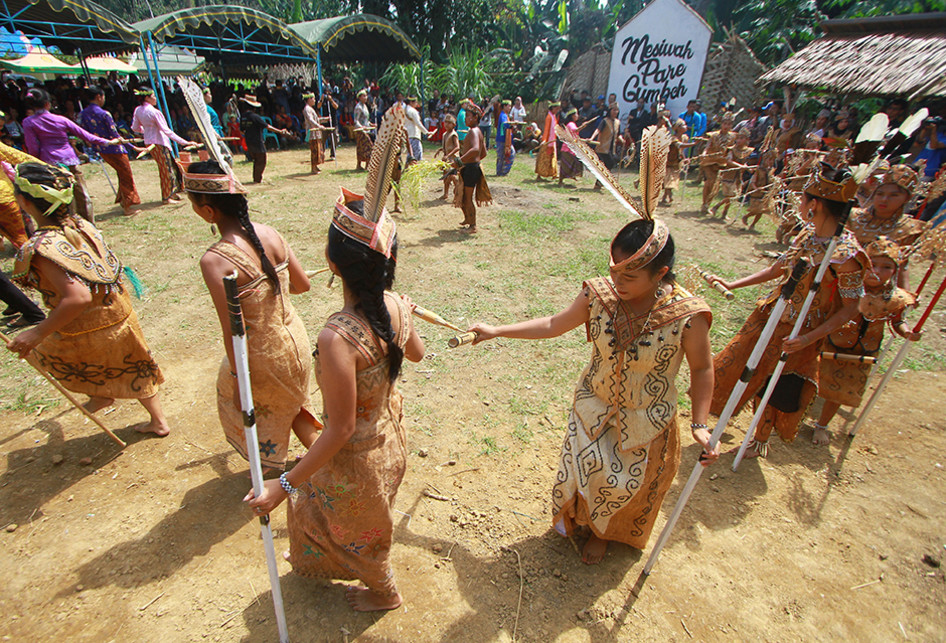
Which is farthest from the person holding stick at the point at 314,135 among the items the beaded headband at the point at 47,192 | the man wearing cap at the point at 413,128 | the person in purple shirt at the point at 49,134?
the beaded headband at the point at 47,192

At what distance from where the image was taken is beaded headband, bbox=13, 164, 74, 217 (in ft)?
8.98

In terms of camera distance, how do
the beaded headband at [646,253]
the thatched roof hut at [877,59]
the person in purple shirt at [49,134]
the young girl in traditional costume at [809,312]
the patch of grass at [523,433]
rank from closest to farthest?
the beaded headband at [646,253], the young girl in traditional costume at [809,312], the patch of grass at [523,433], the person in purple shirt at [49,134], the thatched roof hut at [877,59]

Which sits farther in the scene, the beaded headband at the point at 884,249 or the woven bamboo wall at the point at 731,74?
the woven bamboo wall at the point at 731,74

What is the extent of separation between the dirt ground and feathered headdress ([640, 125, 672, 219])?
592 millimetres

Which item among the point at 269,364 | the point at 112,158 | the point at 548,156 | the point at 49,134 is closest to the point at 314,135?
the point at 112,158

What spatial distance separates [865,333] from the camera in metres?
3.37

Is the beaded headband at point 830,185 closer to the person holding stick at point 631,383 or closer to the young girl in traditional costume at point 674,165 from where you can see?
the person holding stick at point 631,383

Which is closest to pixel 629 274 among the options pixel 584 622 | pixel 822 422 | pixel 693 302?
pixel 693 302

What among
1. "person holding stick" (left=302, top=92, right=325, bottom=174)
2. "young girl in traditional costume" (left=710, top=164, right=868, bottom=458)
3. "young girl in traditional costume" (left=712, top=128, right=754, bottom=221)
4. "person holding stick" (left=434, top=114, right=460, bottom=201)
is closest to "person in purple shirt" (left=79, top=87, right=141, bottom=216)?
"person holding stick" (left=302, top=92, right=325, bottom=174)

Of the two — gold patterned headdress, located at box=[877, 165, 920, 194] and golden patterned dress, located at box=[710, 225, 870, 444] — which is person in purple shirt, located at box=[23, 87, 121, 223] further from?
gold patterned headdress, located at box=[877, 165, 920, 194]

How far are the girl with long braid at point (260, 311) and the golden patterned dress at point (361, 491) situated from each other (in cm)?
63

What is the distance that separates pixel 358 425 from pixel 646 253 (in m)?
1.36

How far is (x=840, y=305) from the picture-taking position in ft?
9.91

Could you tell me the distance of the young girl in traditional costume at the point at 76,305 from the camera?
8.96ft
